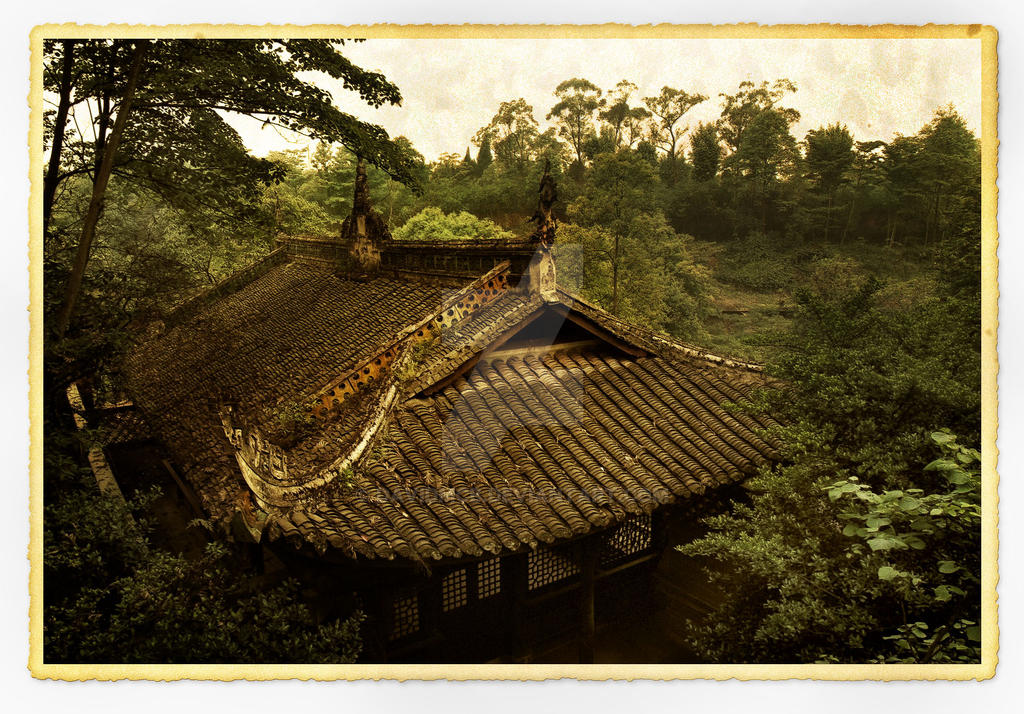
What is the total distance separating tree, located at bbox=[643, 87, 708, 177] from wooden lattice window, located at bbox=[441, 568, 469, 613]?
3831mm

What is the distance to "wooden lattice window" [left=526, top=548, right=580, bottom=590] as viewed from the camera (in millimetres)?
5309

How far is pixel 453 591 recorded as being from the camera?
5031 mm

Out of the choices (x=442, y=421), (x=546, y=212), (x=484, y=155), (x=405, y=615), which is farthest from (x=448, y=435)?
(x=484, y=155)

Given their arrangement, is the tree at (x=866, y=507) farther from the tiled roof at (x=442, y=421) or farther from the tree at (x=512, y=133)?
the tree at (x=512, y=133)

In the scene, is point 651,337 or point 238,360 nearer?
point 238,360

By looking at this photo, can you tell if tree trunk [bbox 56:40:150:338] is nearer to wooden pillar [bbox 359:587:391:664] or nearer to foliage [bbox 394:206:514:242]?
foliage [bbox 394:206:514:242]

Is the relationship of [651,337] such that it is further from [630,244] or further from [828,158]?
[828,158]

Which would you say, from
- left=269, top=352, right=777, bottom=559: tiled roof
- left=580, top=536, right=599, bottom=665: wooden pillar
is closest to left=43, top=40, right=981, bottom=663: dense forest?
left=269, top=352, right=777, bottom=559: tiled roof

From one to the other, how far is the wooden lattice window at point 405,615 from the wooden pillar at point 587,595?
4.35 ft

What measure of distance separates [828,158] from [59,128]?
223 inches

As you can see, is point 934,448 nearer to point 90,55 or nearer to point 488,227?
point 488,227

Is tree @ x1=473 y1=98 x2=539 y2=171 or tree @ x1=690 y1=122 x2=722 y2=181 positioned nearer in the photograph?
tree @ x1=473 y1=98 x2=539 y2=171

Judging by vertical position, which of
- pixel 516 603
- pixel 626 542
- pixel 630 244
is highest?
pixel 630 244

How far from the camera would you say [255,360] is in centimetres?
514
